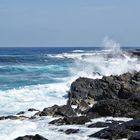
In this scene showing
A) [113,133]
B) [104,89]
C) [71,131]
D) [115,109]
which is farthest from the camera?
[104,89]

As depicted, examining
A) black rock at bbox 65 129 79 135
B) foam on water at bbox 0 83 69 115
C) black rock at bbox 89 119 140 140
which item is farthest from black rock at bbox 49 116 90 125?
foam on water at bbox 0 83 69 115

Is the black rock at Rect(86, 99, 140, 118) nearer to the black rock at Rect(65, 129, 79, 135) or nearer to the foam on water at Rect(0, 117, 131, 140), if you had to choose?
the foam on water at Rect(0, 117, 131, 140)

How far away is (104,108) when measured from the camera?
21.6m

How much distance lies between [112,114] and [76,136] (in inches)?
175

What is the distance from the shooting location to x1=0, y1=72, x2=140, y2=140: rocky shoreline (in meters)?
16.9

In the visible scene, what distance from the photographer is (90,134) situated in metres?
17.3

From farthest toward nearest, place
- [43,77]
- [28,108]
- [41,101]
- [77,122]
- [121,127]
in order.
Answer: [43,77]
[41,101]
[28,108]
[77,122]
[121,127]

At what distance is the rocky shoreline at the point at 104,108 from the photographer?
55.4ft

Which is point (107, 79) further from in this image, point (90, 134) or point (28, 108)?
point (90, 134)

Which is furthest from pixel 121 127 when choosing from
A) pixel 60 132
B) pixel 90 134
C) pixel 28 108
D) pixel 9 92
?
pixel 9 92

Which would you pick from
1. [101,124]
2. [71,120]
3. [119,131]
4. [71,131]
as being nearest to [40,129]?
[71,120]

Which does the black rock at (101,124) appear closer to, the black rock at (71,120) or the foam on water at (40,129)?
the foam on water at (40,129)

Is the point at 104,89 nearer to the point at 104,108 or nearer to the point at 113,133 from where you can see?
the point at 104,108

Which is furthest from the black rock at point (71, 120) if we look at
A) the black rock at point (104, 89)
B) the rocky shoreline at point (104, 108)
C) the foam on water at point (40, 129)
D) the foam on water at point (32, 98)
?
the black rock at point (104, 89)
